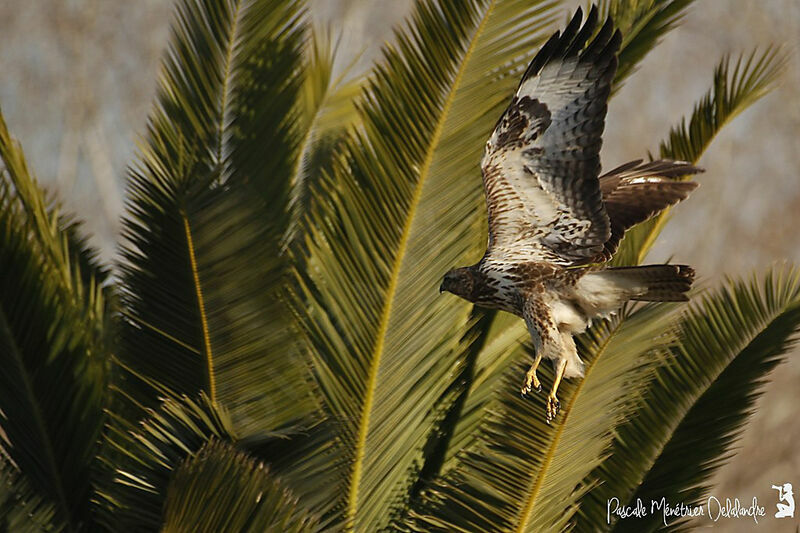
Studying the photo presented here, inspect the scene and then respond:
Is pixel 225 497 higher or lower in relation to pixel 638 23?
lower

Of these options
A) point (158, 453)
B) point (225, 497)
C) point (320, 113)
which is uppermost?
point (320, 113)

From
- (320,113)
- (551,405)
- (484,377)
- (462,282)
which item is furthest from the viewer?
(320,113)

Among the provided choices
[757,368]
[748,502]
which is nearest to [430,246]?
[757,368]

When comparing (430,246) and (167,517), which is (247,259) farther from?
(167,517)

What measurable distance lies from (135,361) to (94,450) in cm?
53

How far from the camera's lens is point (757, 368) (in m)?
4.54

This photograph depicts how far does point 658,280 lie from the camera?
266cm

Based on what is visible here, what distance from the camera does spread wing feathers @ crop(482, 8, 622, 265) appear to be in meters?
2.73

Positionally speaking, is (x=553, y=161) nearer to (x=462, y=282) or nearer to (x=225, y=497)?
(x=462, y=282)

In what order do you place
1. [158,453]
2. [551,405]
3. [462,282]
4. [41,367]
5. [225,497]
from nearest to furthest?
[551,405]
[462,282]
[225,497]
[158,453]
[41,367]

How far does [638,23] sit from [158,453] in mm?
2550

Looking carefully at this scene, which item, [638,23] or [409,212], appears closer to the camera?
[409,212]

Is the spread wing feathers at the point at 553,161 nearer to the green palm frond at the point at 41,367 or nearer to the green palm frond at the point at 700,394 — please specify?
the green palm frond at the point at 700,394

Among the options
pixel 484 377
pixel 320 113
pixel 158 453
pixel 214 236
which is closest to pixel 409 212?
pixel 214 236
